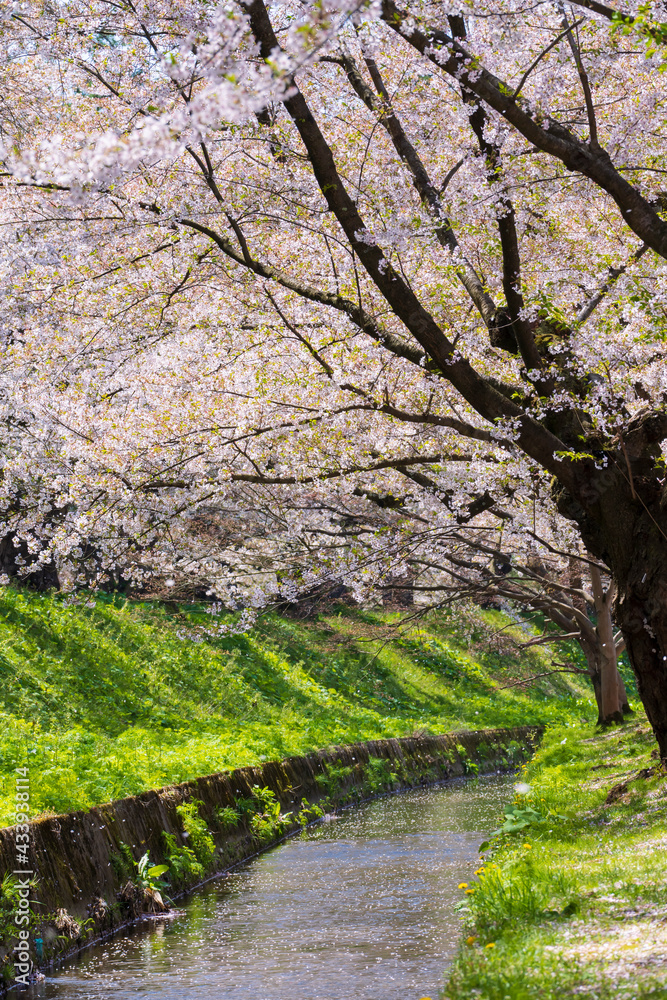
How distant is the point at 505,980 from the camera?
5266mm

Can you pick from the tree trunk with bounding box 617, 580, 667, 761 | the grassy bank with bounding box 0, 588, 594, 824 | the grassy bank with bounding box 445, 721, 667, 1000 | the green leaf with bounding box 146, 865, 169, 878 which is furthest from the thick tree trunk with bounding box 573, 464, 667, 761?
the grassy bank with bounding box 0, 588, 594, 824

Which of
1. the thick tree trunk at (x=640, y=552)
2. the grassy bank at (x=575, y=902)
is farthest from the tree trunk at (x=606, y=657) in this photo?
the thick tree trunk at (x=640, y=552)

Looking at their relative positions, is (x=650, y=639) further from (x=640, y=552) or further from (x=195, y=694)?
(x=195, y=694)

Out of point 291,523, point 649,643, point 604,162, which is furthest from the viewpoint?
point 291,523

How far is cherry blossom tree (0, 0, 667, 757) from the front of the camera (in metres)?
9.09

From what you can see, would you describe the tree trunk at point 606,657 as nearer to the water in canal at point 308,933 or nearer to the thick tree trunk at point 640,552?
the water in canal at point 308,933

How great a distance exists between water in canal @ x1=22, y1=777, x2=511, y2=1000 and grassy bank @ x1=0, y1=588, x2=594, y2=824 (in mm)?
1494

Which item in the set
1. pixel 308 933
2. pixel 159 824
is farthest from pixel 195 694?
pixel 308 933

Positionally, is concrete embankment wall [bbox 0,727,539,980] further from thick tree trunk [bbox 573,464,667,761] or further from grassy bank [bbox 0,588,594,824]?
thick tree trunk [bbox 573,464,667,761]

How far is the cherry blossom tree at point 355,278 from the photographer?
358 inches

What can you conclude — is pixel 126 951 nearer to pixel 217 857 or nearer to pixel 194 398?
pixel 217 857

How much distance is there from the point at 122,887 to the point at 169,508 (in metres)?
4.55

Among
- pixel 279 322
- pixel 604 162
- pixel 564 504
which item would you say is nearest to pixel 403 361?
pixel 279 322

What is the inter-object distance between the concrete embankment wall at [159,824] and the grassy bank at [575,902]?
12.0ft
